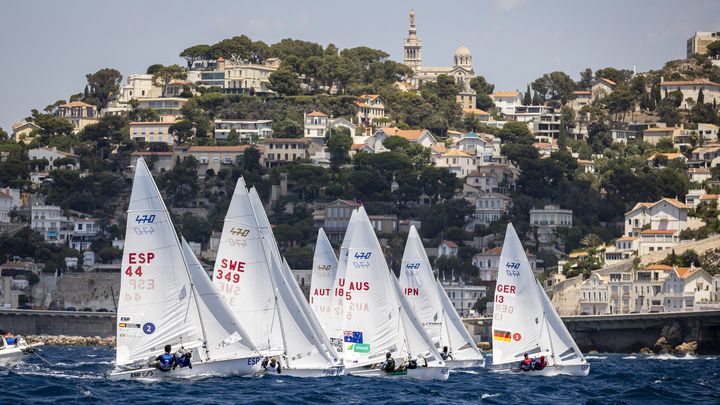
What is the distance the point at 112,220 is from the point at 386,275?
110 metres

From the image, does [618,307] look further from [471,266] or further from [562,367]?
[562,367]

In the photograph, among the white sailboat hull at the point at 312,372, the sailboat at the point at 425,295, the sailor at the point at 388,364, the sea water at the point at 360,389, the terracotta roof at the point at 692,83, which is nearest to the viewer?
the sea water at the point at 360,389

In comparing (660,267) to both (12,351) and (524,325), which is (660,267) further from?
(12,351)

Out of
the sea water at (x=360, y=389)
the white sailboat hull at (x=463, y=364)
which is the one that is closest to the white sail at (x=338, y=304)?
the sea water at (x=360, y=389)

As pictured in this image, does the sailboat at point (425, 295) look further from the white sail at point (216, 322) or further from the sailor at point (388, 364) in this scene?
the white sail at point (216, 322)

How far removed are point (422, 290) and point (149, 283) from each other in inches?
777

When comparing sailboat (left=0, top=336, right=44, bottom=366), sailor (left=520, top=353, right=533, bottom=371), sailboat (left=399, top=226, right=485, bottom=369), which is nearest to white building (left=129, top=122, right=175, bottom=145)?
sailboat (left=399, top=226, right=485, bottom=369)

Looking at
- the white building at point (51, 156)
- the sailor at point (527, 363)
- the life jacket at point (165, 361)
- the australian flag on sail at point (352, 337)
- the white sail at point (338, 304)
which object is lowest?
the sailor at point (527, 363)

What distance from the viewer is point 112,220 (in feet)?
532

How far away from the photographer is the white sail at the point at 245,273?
52.2 meters

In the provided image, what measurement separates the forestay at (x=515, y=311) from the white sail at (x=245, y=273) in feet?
37.4

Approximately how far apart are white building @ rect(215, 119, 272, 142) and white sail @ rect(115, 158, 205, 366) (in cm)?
13375

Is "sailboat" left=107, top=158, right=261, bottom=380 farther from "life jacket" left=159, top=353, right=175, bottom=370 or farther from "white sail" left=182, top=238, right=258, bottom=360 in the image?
"white sail" left=182, top=238, right=258, bottom=360

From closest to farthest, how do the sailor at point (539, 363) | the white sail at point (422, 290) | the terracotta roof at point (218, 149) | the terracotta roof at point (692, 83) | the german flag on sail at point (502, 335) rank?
the sailor at point (539, 363), the german flag on sail at point (502, 335), the white sail at point (422, 290), the terracotta roof at point (218, 149), the terracotta roof at point (692, 83)
